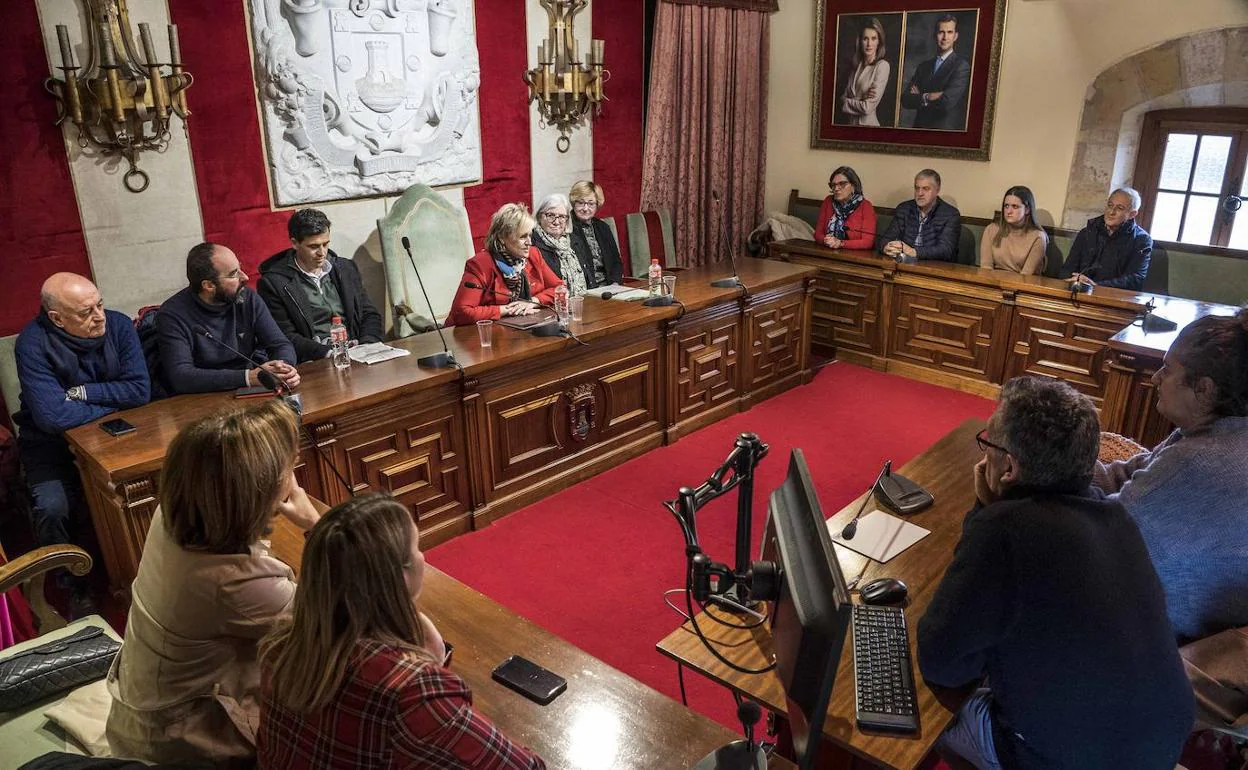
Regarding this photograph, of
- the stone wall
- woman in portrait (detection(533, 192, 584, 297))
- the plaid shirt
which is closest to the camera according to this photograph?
the plaid shirt

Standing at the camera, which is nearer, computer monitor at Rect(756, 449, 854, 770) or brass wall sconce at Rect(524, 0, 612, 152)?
computer monitor at Rect(756, 449, 854, 770)

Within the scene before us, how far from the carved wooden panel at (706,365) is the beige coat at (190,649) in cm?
295

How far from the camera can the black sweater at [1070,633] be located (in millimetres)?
1513

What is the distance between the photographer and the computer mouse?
75.2 inches

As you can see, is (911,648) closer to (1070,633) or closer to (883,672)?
(883,672)

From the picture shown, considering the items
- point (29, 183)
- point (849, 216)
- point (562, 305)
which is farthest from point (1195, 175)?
point (29, 183)

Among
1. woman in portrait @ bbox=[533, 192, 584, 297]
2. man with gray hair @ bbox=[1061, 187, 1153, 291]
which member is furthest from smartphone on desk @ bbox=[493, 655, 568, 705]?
man with gray hair @ bbox=[1061, 187, 1153, 291]

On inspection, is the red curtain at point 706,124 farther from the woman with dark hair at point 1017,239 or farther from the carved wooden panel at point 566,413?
the carved wooden panel at point 566,413

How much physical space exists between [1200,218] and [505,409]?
4.41 m

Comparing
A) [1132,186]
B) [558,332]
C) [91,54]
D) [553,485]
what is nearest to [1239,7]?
[1132,186]

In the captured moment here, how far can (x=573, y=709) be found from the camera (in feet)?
5.45

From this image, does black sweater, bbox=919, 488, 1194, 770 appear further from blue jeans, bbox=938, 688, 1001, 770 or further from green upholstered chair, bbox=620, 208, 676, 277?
green upholstered chair, bbox=620, 208, 676, 277

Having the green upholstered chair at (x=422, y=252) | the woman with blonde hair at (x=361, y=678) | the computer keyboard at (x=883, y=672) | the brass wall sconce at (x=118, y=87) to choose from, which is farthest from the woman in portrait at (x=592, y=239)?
the woman with blonde hair at (x=361, y=678)

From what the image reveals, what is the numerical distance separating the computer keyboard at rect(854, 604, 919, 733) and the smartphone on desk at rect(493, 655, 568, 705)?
593 millimetres
